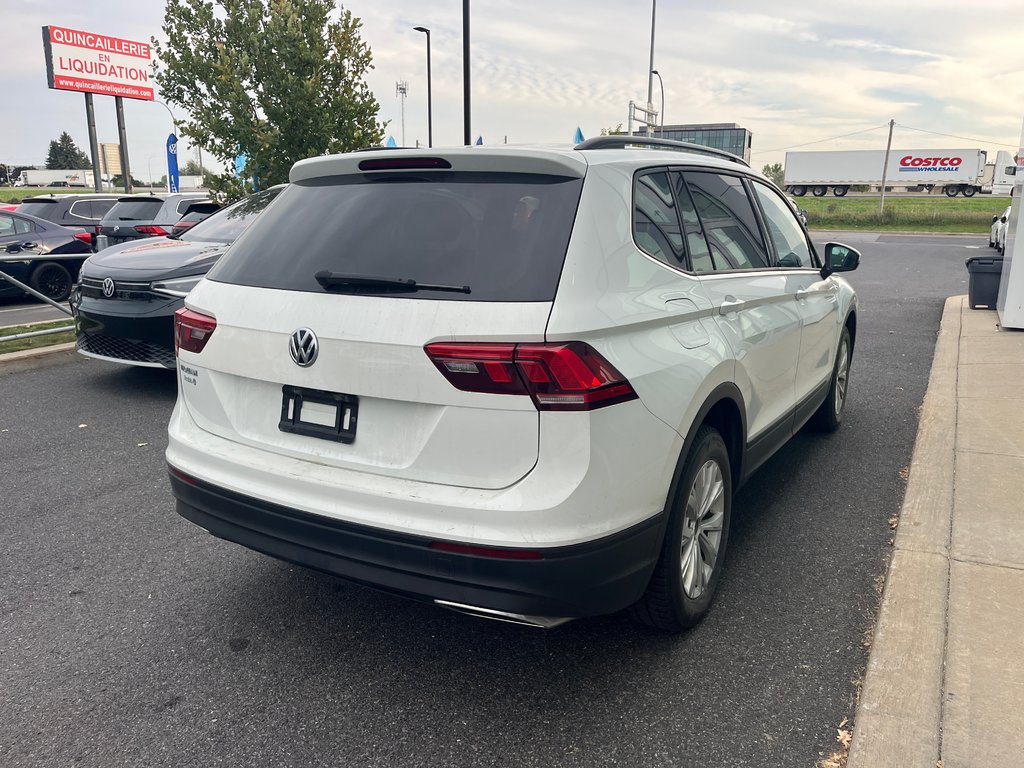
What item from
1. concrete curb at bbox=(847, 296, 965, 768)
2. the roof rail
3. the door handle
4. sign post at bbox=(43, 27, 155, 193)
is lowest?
concrete curb at bbox=(847, 296, 965, 768)

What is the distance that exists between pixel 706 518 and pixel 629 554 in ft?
2.43

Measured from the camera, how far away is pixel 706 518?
121 inches

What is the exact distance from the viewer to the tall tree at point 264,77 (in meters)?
11.1

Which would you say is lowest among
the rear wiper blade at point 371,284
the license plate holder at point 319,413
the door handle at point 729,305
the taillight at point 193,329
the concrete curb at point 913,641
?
the concrete curb at point 913,641

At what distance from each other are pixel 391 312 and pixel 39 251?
12.4 m

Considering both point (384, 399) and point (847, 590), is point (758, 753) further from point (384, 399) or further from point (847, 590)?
point (384, 399)

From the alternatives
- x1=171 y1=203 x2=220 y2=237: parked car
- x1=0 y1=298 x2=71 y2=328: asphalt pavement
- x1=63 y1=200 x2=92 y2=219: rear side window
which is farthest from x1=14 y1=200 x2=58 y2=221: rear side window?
x1=171 y1=203 x2=220 y2=237: parked car

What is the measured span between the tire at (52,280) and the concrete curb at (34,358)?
4.50m

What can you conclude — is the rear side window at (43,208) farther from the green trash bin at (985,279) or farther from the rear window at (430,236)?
the green trash bin at (985,279)

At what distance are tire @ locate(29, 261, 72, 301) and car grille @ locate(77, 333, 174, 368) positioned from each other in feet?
20.8

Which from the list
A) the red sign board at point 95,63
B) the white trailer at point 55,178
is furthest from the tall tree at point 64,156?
the red sign board at point 95,63

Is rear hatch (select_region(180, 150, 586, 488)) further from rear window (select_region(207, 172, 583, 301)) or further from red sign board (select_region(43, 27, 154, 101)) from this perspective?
red sign board (select_region(43, 27, 154, 101))

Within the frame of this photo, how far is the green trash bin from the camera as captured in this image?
35.5ft

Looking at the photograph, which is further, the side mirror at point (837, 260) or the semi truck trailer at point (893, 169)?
the semi truck trailer at point (893, 169)
